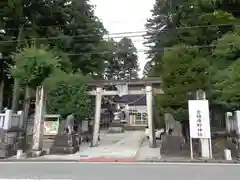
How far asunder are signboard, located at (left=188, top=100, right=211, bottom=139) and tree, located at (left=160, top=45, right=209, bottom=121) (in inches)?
33.9

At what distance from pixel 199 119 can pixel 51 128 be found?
28.8 ft

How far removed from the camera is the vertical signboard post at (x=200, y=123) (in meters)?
11.7

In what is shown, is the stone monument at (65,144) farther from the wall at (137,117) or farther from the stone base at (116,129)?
the wall at (137,117)

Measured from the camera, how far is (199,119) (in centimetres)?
1183

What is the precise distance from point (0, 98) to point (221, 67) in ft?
63.3

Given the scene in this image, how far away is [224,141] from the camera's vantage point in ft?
45.2

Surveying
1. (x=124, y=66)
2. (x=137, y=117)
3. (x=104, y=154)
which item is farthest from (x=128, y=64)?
(x=104, y=154)

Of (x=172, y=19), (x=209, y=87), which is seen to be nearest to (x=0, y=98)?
(x=172, y=19)

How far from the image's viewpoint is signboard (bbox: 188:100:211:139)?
11727mm

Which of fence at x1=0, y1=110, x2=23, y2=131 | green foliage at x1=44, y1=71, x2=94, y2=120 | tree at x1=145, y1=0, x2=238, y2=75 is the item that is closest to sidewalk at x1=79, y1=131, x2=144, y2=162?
green foliage at x1=44, y1=71, x2=94, y2=120

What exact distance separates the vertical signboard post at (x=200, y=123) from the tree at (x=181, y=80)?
87 centimetres

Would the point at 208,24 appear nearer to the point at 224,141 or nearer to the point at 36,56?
the point at 224,141

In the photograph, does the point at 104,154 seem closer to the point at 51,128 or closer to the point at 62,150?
the point at 62,150

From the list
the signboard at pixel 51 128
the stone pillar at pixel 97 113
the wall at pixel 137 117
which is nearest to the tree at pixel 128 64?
the wall at pixel 137 117
